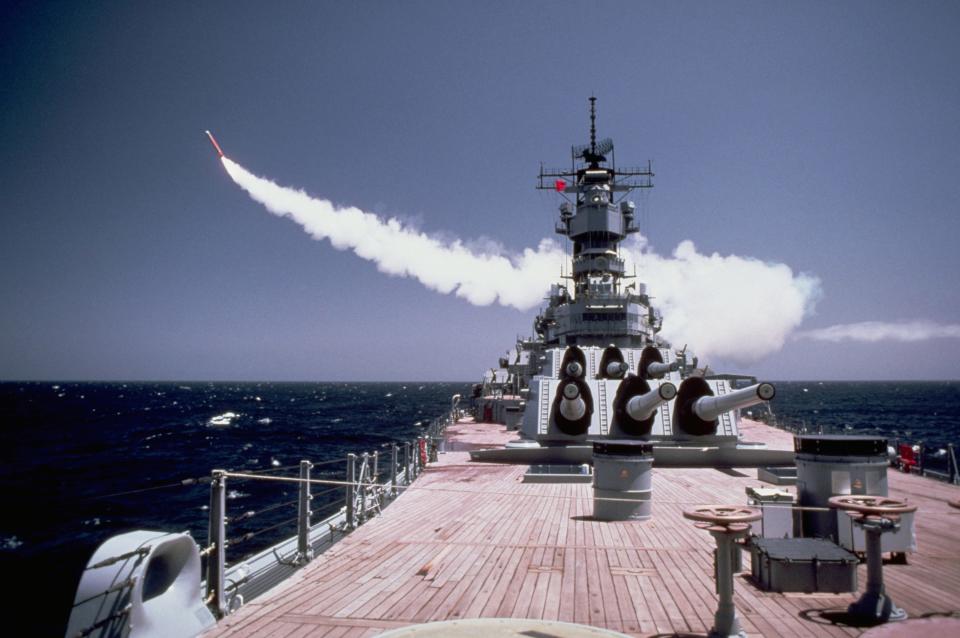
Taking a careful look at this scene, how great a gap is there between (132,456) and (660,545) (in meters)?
36.0

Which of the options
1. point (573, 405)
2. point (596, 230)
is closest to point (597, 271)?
point (596, 230)

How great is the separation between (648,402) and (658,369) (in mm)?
3213

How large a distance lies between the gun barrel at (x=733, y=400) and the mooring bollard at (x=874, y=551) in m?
4.33

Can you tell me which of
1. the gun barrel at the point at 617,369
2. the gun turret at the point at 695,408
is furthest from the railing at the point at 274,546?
the gun barrel at the point at 617,369

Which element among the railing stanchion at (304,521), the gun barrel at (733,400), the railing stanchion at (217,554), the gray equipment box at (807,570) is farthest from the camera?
the gun barrel at (733,400)

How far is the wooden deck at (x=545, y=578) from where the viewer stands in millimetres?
4641

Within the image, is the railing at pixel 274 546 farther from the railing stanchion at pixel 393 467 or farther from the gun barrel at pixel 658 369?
the gun barrel at pixel 658 369

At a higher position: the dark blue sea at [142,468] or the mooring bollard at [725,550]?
the mooring bollard at [725,550]

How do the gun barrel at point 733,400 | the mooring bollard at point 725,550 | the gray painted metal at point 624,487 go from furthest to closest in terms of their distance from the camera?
the gun barrel at point 733,400, the gray painted metal at point 624,487, the mooring bollard at point 725,550

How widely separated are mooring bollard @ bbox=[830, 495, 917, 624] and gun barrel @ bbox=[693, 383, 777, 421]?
4327 millimetres

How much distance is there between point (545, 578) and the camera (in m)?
5.70

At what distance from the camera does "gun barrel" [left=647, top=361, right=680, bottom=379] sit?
1536cm

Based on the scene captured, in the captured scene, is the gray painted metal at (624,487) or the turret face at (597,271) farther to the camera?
the turret face at (597,271)

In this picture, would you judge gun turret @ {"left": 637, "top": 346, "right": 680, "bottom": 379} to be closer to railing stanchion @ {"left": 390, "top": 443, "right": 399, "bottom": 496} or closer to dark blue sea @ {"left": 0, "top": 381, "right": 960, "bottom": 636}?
railing stanchion @ {"left": 390, "top": 443, "right": 399, "bottom": 496}
